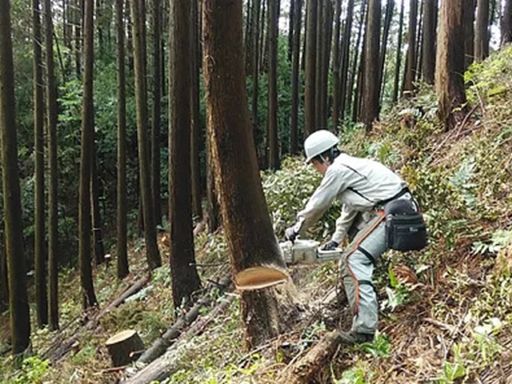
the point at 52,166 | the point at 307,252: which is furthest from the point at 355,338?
the point at 52,166

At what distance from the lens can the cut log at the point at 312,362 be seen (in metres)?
3.94

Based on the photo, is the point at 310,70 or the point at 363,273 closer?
the point at 363,273

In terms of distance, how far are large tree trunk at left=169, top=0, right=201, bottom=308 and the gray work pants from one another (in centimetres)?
368

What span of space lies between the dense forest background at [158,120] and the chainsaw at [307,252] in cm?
31

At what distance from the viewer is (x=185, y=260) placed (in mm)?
7734

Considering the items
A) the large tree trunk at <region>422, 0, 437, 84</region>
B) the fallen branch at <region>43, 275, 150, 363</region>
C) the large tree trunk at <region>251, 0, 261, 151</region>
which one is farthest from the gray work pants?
the large tree trunk at <region>251, 0, 261, 151</region>

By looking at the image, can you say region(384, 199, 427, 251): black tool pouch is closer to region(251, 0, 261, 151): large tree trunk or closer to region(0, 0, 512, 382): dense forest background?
region(0, 0, 512, 382): dense forest background

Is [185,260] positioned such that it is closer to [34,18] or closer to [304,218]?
[304,218]

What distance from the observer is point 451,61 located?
6848 millimetres

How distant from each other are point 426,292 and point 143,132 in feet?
25.5

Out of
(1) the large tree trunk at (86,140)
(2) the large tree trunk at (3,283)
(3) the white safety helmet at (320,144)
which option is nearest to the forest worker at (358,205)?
(3) the white safety helmet at (320,144)

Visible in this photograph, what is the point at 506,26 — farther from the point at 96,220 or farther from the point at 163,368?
the point at 96,220

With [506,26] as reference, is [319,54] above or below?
below

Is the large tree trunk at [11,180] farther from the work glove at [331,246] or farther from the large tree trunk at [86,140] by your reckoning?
the work glove at [331,246]
